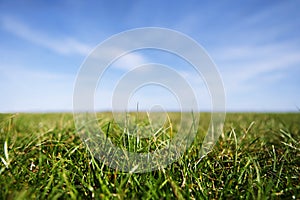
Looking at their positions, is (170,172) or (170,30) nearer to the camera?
(170,172)

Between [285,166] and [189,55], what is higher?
[189,55]

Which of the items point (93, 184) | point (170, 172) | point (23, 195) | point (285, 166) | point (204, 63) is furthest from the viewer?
point (204, 63)

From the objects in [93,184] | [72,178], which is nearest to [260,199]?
[93,184]

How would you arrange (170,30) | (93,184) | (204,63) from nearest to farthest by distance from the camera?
(93,184) < (204,63) < (170,30)

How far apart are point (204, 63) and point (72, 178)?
106 cm

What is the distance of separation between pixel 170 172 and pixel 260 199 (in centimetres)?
49

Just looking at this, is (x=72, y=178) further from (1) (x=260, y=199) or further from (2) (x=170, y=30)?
(2) (x=170, y=30)

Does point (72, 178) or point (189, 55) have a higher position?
point (189, 55)

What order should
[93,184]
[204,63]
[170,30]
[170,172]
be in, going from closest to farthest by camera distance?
1. [93,184]
2. [170,172]
3. [204,63]
4. [170,30]

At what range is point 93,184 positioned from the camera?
1455mm

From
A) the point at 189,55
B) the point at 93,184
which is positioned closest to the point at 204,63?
the point at 189,55

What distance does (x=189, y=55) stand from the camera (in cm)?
195

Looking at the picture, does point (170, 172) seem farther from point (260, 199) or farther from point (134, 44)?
point (134, 44)

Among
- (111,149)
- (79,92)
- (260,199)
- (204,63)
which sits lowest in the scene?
(260,199)
